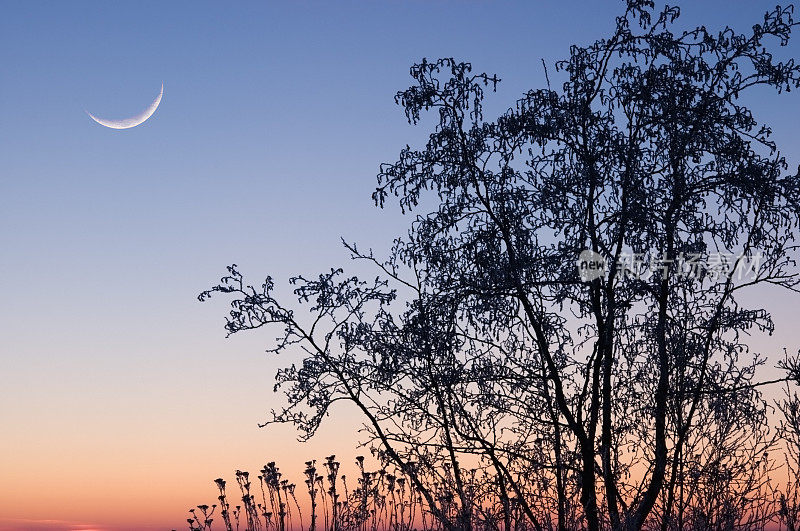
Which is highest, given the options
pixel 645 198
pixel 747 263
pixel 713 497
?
pixel 645 198

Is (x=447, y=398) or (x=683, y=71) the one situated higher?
(x=683, y=71)

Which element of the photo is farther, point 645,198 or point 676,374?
point 676,374

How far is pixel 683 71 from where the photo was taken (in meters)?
11.7

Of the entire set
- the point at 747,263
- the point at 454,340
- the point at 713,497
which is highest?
the point at 747,263

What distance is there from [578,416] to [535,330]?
1.28m

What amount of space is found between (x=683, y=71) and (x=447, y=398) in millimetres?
5520

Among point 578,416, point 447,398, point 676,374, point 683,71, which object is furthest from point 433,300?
point 683,71

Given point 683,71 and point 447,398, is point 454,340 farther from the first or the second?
point 683,71

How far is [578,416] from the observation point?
448 inches

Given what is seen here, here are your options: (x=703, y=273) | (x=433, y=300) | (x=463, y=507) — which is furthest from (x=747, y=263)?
(x=463, y=507)

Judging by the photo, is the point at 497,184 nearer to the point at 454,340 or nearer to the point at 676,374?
the point at 454,340

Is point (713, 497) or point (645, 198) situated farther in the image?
point (713, 497)

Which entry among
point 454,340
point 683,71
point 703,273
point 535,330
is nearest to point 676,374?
point 703,273

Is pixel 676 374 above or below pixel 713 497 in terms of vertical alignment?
above
